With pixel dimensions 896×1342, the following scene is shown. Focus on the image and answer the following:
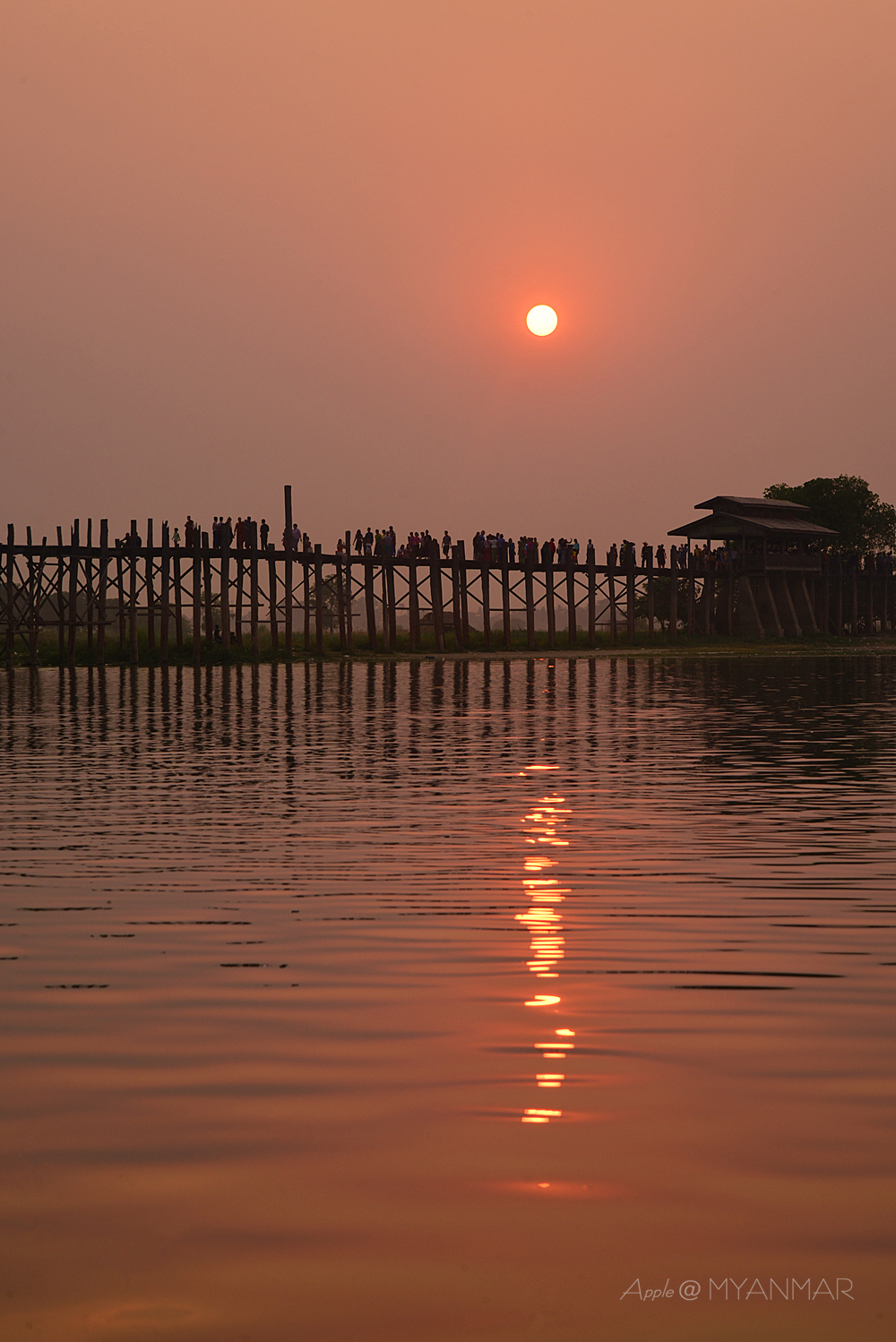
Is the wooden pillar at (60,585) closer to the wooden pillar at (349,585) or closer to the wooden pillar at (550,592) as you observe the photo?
the wooden pillar at (349,585)

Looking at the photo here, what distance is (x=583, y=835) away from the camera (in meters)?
11.6

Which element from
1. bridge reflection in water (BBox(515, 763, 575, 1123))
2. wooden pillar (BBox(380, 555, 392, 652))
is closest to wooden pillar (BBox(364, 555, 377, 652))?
wooden pillar (BBox(380, 555, 392, 652))

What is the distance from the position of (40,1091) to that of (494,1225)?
195cm

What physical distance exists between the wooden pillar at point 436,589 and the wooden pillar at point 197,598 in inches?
360

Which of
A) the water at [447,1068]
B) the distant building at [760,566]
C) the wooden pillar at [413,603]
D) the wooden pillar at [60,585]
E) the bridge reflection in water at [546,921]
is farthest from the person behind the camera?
the distant building at [760,566]

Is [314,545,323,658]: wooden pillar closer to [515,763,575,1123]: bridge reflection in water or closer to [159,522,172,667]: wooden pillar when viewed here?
[159,522,172,667]: wooden pillar

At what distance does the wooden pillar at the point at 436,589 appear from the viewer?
170 feet

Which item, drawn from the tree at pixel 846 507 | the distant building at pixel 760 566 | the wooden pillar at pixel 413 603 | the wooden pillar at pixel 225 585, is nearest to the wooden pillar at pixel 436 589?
the wooden pillar at pixel 413 603

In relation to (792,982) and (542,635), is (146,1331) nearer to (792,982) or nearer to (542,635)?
(792,982)

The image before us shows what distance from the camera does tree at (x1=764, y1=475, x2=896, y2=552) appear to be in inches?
3253

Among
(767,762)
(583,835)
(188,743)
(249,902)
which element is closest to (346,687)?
(188,743)

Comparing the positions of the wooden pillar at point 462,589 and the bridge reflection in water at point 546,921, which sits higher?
the wooden pillar at point 462,589

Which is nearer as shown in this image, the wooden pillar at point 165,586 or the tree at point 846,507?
the wooden pillar at point 165,586

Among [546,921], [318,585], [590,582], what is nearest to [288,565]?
[318,585]
